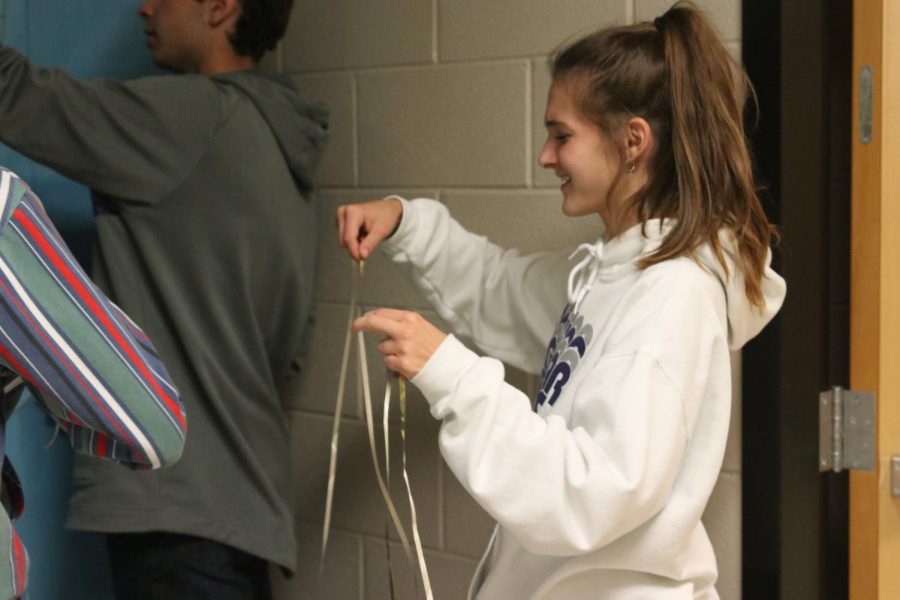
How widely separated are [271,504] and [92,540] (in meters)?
0.38

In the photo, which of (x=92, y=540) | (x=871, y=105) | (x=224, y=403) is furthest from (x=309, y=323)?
(x=871, y=105)

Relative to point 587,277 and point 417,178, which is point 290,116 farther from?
point 587,277

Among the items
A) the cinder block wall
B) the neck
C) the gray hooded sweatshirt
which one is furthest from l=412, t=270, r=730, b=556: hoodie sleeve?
the neck

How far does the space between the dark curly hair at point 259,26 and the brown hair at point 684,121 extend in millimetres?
721

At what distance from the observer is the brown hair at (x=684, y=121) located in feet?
4.41

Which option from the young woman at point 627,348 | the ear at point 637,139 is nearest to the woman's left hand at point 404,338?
the young woman at point 627,348

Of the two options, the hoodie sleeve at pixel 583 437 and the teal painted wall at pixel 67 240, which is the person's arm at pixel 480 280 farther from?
the teal painted wall at pixel 67 240

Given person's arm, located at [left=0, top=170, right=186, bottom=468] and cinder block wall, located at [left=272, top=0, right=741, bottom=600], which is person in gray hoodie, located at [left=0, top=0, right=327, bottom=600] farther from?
person's arm, located at [left=0, top=170, right=186, bottom=468]

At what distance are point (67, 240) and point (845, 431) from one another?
52.6 inches

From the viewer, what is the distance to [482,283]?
170cm

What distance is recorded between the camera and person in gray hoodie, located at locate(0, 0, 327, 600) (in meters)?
1.66

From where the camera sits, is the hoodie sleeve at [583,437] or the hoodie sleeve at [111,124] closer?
the hoodie sleeve at [583,437]

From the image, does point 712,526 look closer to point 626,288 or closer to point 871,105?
point 626,288

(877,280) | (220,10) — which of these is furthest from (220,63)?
(877,280)
